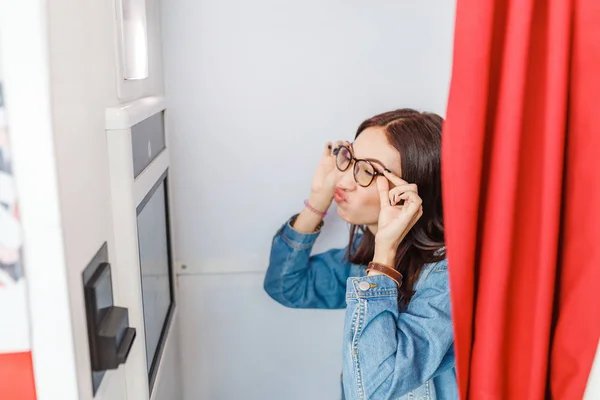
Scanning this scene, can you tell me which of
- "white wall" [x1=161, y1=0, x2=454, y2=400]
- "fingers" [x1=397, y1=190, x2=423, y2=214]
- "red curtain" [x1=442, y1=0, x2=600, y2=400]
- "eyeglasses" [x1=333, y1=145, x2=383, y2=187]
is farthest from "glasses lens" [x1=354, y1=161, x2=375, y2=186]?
"red curtain" [x1=442, y1=0, x2=600, y2=400]

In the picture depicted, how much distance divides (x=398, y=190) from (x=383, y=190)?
35mm

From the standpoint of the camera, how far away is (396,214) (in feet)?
3.29

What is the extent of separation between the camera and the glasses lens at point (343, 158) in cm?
115

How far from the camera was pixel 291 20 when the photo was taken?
134 centimetres

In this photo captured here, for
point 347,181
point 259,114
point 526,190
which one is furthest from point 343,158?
point 526,190

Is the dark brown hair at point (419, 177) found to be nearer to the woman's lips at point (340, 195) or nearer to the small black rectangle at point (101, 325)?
the woman's lips at point (340, 195)

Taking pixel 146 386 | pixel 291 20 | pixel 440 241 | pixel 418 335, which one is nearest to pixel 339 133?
pixel 291 20

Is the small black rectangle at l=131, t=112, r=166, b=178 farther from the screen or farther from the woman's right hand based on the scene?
the woman's right hand

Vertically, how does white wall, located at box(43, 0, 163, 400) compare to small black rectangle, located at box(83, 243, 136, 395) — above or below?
above

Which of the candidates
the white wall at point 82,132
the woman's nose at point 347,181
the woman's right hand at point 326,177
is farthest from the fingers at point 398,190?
the white wall at point 82,132

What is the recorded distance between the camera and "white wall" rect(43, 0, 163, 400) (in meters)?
0.58

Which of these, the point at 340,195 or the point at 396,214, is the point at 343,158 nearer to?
the point at 340,195

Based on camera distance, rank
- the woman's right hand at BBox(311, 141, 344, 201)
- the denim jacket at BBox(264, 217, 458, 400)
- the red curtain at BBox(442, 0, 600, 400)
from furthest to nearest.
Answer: the woman's right hand at BBox(311, 141, 344, 201) → the denim jacket at BBox(264, 217, 458, 400) → the red curtain at BBox(442, 0, 600, 400)

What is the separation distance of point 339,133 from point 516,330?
0.83 meters
